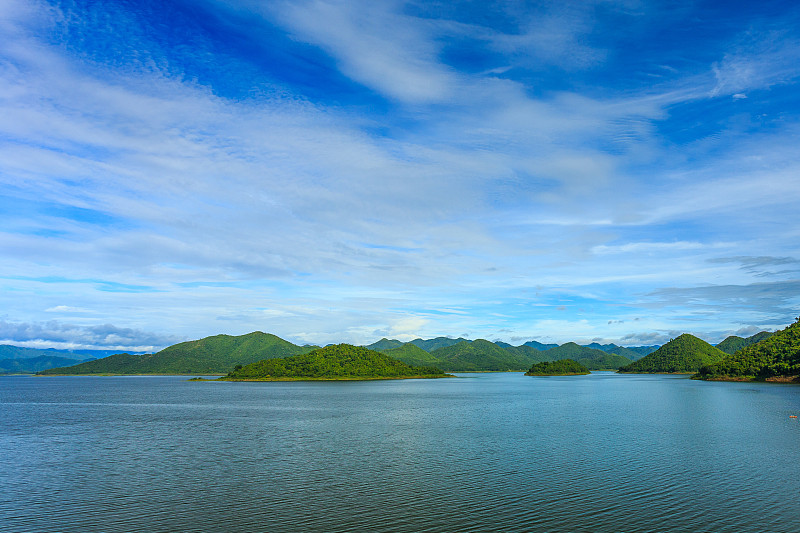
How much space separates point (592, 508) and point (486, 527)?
725 cm

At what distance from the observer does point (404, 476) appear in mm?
35594

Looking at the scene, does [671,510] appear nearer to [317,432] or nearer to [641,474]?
[641,474]

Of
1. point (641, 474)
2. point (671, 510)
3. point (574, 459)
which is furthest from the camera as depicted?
point (574, 459)

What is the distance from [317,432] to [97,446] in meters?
22.3

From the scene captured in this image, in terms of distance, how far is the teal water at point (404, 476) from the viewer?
26062 millimetres

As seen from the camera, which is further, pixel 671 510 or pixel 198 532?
pixel 671 510

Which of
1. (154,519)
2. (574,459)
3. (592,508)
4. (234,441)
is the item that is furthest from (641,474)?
(234,441)

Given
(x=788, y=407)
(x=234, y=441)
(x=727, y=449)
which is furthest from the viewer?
Answer: (x=788, y=407)

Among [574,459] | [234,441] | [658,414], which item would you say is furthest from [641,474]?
[658,414]

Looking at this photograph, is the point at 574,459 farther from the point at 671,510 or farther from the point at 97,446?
the point at 97,446

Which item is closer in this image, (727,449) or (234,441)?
(727,449)

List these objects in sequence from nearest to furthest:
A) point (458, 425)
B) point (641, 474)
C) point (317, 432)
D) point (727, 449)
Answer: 1. point (641, 474)
2. point (727, 449)
3. point (317, 432)
4. point (458, 425)

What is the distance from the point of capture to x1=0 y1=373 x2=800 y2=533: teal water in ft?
85.5

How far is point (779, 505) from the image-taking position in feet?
93.3
